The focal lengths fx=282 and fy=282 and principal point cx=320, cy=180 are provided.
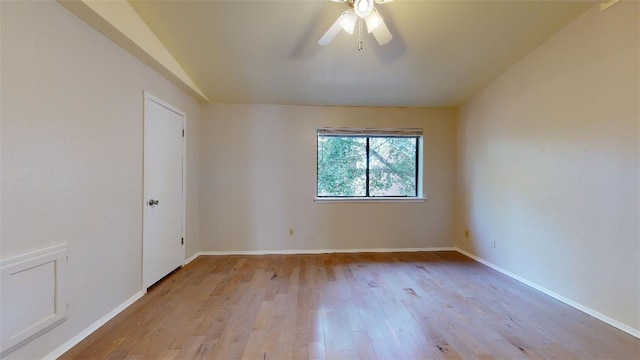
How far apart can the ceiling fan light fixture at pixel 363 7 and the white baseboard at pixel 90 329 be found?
3.00 metres

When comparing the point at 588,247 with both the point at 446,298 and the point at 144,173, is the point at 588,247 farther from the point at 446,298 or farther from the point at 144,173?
the point at 144,173

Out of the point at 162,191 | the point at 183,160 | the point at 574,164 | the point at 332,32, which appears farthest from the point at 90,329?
Answer: the point at 574,164

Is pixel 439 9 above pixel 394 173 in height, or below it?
above

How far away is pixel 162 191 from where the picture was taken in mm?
3107

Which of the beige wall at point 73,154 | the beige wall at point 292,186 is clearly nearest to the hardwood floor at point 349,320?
the beige wall at point 73,154

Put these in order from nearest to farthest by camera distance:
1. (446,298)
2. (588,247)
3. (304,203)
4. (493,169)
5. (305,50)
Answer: (588,247), (446,298), (305,50), (493,169), (304,203)

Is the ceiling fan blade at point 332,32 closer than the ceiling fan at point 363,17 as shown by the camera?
No

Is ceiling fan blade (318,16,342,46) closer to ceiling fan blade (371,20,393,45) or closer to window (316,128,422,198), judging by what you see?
ceiling fan blade (371,20,393,45)

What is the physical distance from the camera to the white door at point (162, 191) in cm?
279

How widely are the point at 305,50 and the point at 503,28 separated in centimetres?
193

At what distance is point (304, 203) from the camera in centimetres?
425

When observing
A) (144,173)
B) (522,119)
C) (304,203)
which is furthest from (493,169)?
(144,173)

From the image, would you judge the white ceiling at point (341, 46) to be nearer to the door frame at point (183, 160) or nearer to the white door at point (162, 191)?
the door frame at point (183, 160)

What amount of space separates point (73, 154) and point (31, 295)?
0.88m
